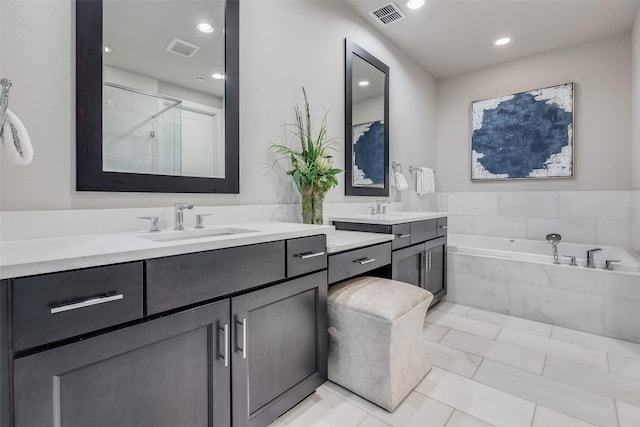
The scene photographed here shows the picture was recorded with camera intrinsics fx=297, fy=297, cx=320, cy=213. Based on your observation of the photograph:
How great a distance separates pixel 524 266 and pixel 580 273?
0.38 m

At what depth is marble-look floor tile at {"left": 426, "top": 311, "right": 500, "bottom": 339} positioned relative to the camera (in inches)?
92.4

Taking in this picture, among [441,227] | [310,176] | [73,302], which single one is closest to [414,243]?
[441,227]

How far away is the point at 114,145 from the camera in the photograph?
129 centimetres

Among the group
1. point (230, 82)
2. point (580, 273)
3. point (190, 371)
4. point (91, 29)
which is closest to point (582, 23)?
point (580, 273)

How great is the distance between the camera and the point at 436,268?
279 cm

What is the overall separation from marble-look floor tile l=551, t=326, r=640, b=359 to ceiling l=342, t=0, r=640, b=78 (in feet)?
8.95

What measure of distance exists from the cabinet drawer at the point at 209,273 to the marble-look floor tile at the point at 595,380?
1810 millimetres

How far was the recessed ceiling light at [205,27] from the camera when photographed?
62.7 inches

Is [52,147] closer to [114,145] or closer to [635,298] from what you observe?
[114,145]

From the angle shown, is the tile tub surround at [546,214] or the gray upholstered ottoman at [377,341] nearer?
the gray upholstered ottoman at [377,341]

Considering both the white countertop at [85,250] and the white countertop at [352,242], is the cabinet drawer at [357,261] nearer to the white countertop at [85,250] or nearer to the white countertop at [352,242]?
the white countertop at [352,242]

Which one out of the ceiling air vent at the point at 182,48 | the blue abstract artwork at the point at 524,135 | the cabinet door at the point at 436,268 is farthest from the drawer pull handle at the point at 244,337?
the blue abstract artwork at the point at 524,135

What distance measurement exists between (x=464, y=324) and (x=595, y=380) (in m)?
0.87

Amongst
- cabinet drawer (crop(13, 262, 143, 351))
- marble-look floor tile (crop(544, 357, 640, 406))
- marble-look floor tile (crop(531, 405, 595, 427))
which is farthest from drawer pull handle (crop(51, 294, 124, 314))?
marble-look floor tile (crop(544, 357, 640, 406))
